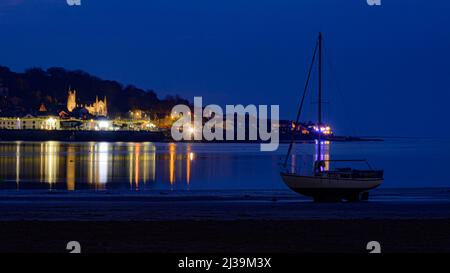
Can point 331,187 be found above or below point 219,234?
above

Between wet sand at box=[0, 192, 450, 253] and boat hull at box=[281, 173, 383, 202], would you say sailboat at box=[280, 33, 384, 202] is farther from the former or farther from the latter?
wet sand at box=[0, 192, 450, 253]

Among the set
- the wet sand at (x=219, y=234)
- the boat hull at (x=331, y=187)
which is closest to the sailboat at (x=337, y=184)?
the boat hull at (x=331, y=187)

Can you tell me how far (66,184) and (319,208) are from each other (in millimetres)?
25386

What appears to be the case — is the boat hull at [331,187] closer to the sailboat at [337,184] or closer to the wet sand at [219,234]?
the sailboat at [337,184]

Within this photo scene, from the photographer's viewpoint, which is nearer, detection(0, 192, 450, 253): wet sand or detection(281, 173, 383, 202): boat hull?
detection(0, 192, 450, 253): wet sand

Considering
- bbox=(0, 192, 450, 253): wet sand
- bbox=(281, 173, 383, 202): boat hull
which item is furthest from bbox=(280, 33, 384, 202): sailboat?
bbox=(0, 192, 450, 253): wet sand

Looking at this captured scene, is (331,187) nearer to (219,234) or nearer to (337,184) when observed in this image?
(337,184)

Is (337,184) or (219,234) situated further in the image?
(337,184)

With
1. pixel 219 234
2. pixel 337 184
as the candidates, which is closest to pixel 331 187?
pixel 337 184

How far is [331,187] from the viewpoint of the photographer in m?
30.0

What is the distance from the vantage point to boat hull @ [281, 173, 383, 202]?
3002cm

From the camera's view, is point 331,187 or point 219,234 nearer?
point 219,234
